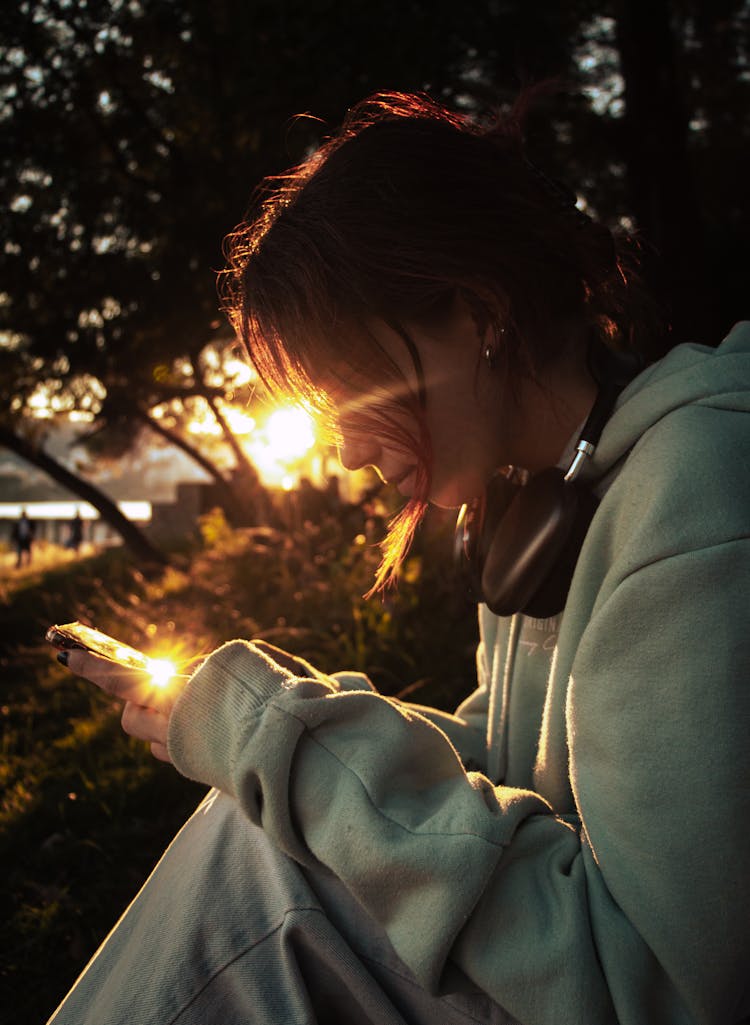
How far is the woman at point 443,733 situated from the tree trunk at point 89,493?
31.4 feet

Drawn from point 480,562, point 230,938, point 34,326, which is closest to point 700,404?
point 480,562

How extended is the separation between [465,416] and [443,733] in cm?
62

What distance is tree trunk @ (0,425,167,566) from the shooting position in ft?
37.1

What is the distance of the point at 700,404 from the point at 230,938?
1150 mm

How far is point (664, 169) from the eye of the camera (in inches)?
255

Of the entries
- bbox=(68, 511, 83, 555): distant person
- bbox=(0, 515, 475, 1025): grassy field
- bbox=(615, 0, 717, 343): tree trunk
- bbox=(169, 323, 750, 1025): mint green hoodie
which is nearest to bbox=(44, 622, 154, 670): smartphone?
bbox=(169, 323, 750, 1025): mint green hoodie

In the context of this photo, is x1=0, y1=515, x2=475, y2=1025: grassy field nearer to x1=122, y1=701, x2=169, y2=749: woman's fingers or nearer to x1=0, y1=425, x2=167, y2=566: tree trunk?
x1=122, y1=701, x2=169, y2=749: woman's fingers

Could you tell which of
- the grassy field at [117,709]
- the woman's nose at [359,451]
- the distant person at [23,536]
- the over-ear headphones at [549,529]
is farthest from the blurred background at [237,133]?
the distant person at [23,536]

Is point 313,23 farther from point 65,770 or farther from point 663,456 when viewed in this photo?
point 663,456

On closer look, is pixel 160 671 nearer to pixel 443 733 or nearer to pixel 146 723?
pixel 146 723

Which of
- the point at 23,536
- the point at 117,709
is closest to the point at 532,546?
the point at 117,709

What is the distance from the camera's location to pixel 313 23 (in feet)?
17.3

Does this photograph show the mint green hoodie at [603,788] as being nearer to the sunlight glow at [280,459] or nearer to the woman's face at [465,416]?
the woman's face at [465,416]

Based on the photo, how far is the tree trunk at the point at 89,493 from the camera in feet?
37.1
